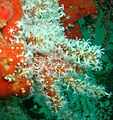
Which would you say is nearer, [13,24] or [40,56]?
[13,24]

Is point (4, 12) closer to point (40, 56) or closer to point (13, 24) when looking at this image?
point (13, 24)

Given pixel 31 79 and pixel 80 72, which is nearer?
pixel 31 79

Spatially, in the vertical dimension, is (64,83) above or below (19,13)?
below

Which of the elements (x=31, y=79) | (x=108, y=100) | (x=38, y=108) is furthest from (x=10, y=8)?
(x=108, y=100)

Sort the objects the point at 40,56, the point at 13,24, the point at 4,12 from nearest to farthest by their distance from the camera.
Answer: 1. the point at 4,12
2. the point at 13,24
3. the point at 40,56

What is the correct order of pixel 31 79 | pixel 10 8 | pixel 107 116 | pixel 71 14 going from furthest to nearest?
pixel 107 116
pixel 71 14
pixel 31 79
pixel 10 8

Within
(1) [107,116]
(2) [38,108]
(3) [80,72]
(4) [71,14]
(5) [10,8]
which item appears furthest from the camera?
(1) [107,116]

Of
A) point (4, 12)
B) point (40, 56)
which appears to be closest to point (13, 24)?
point (4, 12)

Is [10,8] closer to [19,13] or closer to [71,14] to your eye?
[19,13]
